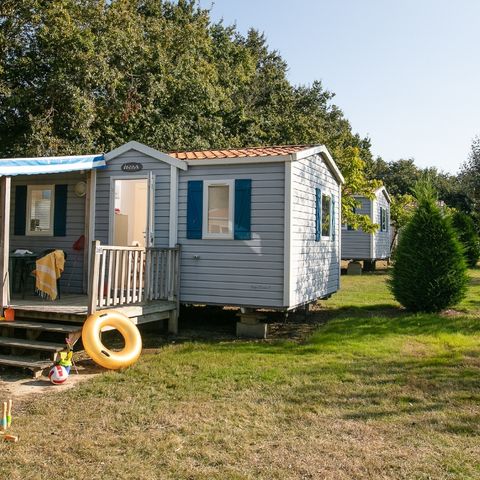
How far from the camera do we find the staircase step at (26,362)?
628 centimetres

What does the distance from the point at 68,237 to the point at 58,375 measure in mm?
4603

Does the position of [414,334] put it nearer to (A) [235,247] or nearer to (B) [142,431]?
(A) [235,247]

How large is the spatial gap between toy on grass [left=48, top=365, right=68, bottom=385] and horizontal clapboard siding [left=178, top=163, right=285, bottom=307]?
327cm

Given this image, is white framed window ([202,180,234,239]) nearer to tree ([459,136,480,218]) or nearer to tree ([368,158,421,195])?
tree ([459,136,480,218])

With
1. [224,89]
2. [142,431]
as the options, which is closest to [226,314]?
[142,431]

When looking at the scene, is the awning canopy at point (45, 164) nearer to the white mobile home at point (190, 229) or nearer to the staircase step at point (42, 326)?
the white mobile home at point (190, 229)

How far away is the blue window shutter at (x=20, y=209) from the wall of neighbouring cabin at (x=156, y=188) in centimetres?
194

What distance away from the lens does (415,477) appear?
12.0 ft

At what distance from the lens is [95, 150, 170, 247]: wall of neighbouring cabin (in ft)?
30.0

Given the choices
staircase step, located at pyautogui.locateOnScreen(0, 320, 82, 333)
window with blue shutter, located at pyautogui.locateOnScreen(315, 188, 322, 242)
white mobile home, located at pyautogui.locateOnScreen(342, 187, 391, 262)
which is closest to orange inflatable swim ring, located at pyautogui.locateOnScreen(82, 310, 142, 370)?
staircase step, located at pyautogui.locateOnScreen(0, 320, 82, 333)

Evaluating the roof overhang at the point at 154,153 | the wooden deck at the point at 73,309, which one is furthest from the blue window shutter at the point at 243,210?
the wooden deck at the point at 73,309

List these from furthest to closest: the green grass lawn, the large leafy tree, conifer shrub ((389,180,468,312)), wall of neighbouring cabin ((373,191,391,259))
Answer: wall of neighbouring cabin ((373,191,391,259))
the large leafy tree
conifer shrub ((389,180,468,312))
the green grass lawn

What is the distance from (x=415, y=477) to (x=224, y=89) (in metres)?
22.5

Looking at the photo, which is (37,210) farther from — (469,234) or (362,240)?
(469,234)
